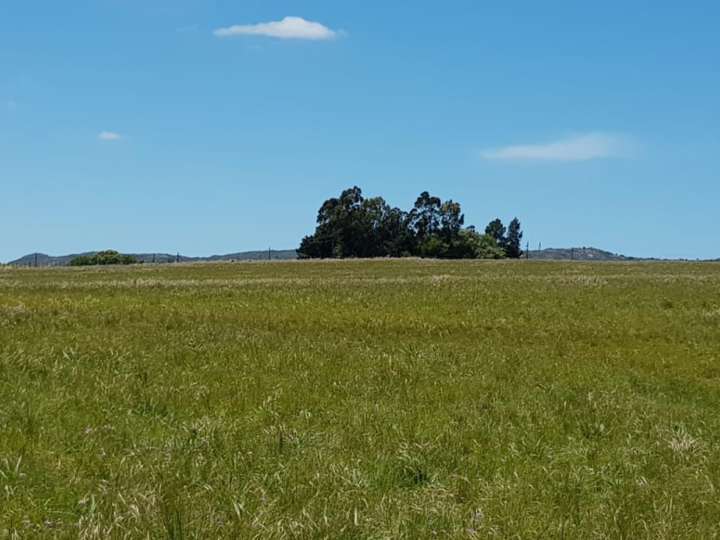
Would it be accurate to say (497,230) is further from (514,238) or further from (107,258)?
(107,258)

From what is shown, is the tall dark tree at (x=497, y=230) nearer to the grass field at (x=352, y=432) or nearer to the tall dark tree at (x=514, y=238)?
the tall dark tree at (x=514, y=238)

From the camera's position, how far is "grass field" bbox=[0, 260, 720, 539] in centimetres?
606

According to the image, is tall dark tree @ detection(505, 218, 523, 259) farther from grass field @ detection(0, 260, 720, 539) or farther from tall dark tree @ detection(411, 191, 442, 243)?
grass field @ detection(0, 260, 720, 539)

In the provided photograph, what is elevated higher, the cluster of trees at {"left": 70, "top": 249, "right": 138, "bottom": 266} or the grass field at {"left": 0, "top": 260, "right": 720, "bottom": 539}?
the cluster of trees at {"left": 70, "top": 249, "right": 138, "bottom": 266}

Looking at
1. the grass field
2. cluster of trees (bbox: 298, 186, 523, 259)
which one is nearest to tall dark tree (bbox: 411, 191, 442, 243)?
cluster of trees (bbox: 298, 186, 523, 259)

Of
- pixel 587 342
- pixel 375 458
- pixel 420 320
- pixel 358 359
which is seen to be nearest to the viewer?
pixel 375 458

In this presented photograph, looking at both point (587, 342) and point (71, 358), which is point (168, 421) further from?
point (587, 342)

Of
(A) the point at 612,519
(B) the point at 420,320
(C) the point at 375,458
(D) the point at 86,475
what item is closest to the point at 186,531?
(D) the point at 86,475

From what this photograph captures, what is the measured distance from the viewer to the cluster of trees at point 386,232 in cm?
13200

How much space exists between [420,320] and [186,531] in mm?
16903

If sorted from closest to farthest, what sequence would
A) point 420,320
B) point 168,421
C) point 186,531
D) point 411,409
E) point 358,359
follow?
point 186,531 < point 168,421 < point 411,409 < point 358,359 < point 420,320

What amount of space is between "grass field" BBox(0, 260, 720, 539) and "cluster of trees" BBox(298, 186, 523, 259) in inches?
4425

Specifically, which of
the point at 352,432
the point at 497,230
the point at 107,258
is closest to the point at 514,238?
the point at 497,230

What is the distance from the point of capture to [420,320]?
22.0 metres
